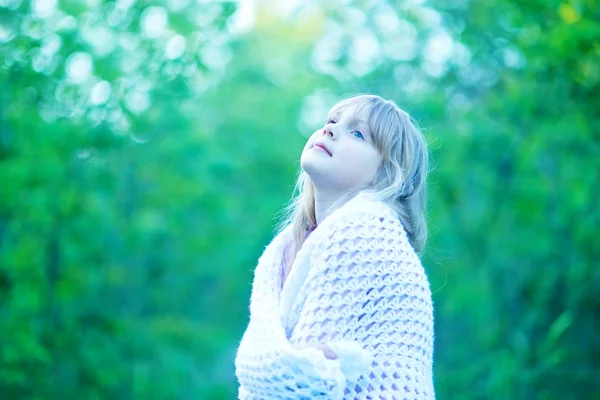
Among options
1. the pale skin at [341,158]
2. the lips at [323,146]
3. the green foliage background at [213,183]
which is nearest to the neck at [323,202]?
the pale skin at [341,158]

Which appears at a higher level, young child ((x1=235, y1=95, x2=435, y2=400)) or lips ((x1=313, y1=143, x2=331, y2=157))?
lips ((x1=313, y1=143, x2=331, y2=157))

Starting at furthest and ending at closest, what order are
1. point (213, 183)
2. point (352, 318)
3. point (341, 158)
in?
1. point (213, 183)
2. point (341, 158)
3. point (352, 318)

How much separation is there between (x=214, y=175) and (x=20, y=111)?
3.21 meters

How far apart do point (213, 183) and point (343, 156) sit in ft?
25.1

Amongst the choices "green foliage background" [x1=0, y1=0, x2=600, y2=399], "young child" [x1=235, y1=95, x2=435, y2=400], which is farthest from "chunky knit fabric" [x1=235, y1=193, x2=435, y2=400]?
"green foliage background" [x1=0, y1=0, x2=600, y2=399]

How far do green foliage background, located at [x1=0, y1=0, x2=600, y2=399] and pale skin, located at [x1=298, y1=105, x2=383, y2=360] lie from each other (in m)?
4.19

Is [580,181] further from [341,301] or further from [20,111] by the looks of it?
[341,301]

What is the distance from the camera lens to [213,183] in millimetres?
9375

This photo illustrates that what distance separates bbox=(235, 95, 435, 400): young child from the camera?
62.8 inches

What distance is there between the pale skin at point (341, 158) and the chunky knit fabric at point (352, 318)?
0.23ft

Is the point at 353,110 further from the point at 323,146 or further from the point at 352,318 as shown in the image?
the point at 352,318

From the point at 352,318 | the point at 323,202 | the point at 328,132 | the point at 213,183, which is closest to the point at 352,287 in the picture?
the point at 352,318

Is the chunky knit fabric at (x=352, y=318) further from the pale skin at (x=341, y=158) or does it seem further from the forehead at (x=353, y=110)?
the forehead at (x=353, y=110)

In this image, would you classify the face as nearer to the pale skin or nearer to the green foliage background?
the pale skin
